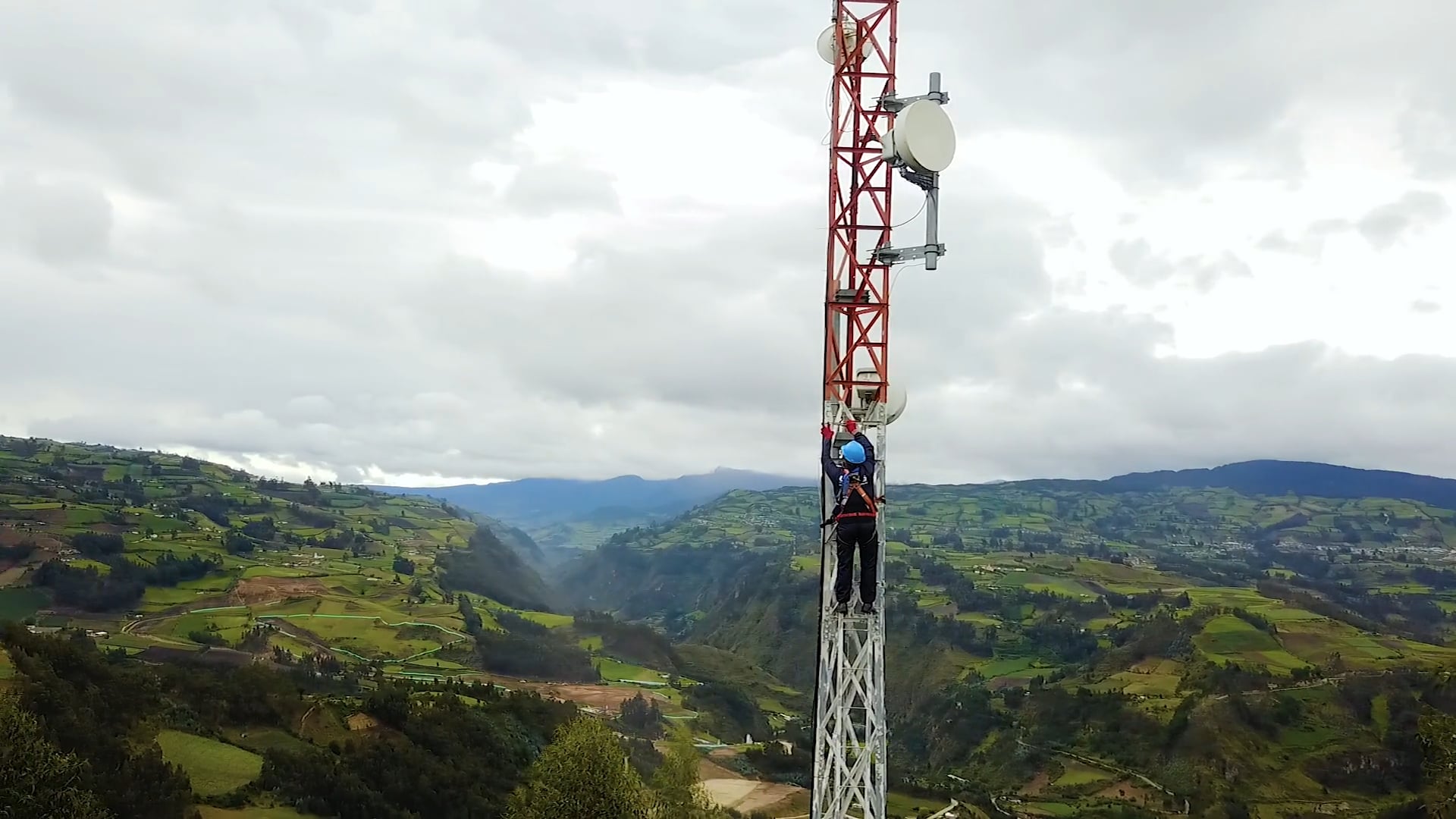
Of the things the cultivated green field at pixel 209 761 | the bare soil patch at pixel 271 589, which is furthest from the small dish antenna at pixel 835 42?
the bare soil patch at pixel 271 589

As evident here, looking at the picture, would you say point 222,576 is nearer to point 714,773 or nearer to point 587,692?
point 587,692

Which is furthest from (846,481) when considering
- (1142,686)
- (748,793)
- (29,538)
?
(29,538)

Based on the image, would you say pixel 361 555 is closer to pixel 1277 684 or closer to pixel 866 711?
pixel 1277 684

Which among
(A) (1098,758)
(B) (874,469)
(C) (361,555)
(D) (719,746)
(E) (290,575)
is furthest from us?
(C) (361,555)

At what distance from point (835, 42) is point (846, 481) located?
7327mm

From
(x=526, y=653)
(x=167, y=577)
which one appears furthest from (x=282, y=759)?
(x=167, y=577)

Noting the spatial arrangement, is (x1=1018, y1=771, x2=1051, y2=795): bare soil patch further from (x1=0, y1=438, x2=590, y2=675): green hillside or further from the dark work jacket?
the dark work jacket

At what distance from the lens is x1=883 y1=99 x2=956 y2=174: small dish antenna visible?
13.7 metres

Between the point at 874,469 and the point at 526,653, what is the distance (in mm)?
82129

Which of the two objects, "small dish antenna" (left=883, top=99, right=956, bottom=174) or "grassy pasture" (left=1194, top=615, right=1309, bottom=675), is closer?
"small dish antenna" (left=883, top=99, right=956, bottom=174)

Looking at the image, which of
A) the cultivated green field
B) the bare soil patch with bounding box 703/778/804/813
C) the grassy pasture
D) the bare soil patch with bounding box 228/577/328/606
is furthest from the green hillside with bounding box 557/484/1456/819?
the bare soil patch with bounding box 228/577/328/606

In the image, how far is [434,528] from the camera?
179250 mm

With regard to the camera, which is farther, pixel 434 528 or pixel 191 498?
pixel 434 528

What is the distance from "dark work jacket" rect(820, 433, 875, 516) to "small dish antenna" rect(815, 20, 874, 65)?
6357mm
